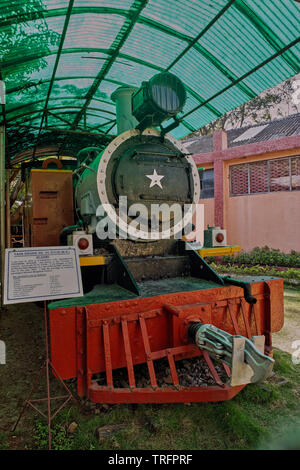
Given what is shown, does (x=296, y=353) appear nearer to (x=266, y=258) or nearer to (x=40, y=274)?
(x=40, y=274)

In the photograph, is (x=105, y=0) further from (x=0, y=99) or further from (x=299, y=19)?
(x=0, y=99)

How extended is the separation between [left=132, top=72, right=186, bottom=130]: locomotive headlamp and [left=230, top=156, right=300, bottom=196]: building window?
8799mm

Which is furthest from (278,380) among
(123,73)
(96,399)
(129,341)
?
(123,73)

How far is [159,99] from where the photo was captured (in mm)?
2975

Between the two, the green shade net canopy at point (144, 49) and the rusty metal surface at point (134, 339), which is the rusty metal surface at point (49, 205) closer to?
the green shade net canopy at point (144, 49)

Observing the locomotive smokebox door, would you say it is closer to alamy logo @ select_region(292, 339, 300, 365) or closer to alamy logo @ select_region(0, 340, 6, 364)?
A: alamy logo @ select_region(0, 340, 6, 364)

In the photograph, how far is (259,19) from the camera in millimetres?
3254

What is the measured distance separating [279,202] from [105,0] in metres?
9.18

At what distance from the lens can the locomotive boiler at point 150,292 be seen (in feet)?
6.88

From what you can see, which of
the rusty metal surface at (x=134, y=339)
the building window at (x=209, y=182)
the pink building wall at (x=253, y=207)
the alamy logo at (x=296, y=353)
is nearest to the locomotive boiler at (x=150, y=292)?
the rusty metal surface at (x=134, y=339)

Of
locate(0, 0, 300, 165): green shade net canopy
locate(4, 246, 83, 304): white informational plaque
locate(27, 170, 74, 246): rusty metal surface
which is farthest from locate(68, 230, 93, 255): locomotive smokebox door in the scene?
locate(0, 0, 300, 165): green shade net canopy

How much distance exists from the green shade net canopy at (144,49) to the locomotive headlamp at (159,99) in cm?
94

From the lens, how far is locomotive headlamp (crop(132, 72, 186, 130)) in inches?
116

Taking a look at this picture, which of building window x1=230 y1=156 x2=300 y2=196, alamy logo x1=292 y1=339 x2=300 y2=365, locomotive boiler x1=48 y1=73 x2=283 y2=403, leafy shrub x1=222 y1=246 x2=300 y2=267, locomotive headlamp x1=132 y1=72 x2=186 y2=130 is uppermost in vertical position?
building window x1=230 y1=156 x2=300 y2=196
